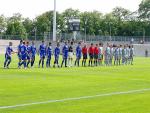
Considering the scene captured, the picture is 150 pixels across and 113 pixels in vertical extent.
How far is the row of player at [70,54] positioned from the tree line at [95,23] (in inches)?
3391

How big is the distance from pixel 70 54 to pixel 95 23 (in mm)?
108696

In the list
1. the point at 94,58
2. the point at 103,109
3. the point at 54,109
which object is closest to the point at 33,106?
the point at 54,109

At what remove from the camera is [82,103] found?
1549 cm

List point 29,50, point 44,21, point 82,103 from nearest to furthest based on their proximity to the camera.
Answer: point 82,103
point 29,50
point 44,21

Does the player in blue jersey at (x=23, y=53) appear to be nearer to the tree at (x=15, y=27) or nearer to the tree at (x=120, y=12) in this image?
the tree at (x=15, y=27)

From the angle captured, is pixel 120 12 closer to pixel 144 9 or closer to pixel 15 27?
pixel 144 9

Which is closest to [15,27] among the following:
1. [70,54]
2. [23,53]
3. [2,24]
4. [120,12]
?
[2,24]

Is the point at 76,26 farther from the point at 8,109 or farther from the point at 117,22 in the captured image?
the point at 8,109

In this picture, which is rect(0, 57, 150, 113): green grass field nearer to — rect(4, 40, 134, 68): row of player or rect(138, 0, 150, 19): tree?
rect(4, 40, 134, 68): row of player

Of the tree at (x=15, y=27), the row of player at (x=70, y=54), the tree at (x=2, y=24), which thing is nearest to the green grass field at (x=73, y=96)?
the row of player at (x=70, y=54)

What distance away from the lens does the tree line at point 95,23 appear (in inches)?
5408

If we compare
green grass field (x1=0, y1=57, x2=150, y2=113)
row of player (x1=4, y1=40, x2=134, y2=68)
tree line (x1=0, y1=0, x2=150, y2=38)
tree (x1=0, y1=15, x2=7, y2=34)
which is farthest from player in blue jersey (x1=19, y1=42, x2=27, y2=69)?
tree (x1=0, y1=15, x2=7, y2=34)

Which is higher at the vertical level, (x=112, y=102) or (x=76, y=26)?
(x=76, y=26)

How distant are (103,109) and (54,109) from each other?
1.42 metres
